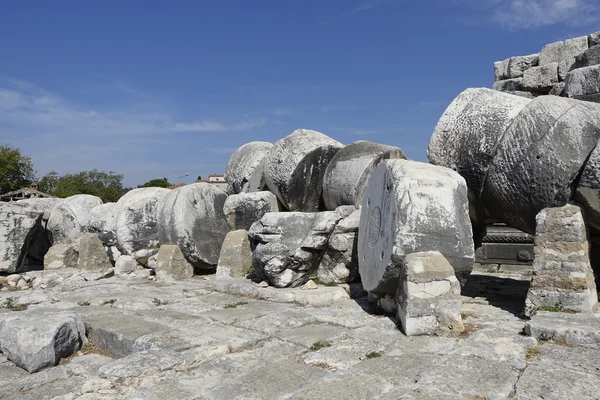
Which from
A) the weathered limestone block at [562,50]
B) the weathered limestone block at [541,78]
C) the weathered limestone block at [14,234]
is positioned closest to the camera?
the weathered limestone block at [562,50]

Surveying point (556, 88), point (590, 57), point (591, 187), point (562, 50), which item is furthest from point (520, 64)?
point (591, 187)

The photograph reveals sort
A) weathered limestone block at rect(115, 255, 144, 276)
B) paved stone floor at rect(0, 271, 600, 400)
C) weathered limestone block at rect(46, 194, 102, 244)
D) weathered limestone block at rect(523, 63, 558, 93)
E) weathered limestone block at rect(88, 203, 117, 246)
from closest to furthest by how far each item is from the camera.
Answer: paved stone floor at rect(0, 271, 600, 400) → weathered limestone block at rect(523, 63, 558, 93) → weathered limestone block at rect(115, 255, 144, 276) → weathered limestone block at rect(88, 203, 117, 246) → weathered limestone block at rect(46, 194, 102, 244)

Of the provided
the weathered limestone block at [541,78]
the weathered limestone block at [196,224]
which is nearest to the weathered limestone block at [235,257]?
the weathered limestone block at [196,224]

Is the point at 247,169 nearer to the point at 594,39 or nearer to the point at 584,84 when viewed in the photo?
the point at 584,84

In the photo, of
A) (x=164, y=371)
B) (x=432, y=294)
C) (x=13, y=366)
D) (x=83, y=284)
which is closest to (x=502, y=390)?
(x=432, y=294)

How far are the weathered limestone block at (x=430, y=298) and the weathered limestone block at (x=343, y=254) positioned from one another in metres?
1.95

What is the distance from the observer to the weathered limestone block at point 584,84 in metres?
5.59

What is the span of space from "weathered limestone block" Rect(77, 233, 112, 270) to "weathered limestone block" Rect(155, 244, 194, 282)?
2.04 m

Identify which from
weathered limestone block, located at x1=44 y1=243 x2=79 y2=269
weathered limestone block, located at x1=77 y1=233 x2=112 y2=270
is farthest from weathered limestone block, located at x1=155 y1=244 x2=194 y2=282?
weathered limestone block, located at x1=44 y1=243 x2=79 y2=269

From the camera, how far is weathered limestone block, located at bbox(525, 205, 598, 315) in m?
3.80

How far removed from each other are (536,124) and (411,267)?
5.48 feet

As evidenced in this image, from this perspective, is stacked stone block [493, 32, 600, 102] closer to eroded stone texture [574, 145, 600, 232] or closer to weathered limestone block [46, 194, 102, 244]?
eroded stone texture [574, 145, 600, 232]

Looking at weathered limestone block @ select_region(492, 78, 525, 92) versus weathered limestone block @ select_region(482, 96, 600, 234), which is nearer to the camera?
weathered limestone block @ select_region(482, 96, 600, 234)

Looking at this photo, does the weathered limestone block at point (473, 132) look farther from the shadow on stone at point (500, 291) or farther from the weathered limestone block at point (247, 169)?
the weathered limestone block at point (247, 169)
